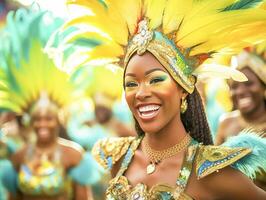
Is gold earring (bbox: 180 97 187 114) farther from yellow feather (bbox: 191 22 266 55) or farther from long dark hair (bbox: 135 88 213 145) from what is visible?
yellow feather (bbox: 191 22 266 55)

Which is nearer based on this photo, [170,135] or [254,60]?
[170,135]

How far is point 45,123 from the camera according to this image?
16.4 ft

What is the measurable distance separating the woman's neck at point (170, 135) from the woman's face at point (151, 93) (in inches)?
2.5

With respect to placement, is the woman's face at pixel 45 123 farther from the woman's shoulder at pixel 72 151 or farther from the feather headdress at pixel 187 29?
the feather headdress at pixel 187 29

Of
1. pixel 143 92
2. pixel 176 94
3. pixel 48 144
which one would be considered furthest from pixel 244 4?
pixel 48 144

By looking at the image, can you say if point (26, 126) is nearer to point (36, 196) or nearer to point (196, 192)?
point (36, 196)

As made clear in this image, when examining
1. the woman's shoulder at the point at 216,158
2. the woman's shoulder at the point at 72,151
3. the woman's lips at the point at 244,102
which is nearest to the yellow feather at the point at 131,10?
the woman's shoulder at the point at 216,158

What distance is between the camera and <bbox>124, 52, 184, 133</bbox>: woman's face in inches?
103

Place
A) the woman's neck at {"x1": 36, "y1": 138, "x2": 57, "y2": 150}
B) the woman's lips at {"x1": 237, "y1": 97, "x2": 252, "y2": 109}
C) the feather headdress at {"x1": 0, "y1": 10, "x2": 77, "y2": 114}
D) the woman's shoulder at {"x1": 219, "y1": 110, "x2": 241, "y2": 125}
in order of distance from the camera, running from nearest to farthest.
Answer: the woman's shoulder at {"x1": 219, "y1": 110, "x2": 241, "y2": 125}
the woman's lips at {"x1": 237, "y1": 97, "x2": 252, "y2": 109}
the feather headdress at {"x1": 0, "y1": 10, "x2": 77, "y2": 114}
the woman's neck at {"x1": 36, "y1": 138, "x2": 57, "y2": 150}

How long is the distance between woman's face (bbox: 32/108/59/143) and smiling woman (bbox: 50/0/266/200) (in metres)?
2.23

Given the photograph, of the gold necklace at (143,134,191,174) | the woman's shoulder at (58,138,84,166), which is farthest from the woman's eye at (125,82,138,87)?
the woman's shoulder at (58,138,84,166)

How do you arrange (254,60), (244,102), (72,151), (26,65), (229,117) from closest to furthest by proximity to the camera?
1. (254,60)
2. (229,117)
3. (244,102)
4. (26,65)
5. (72,151)

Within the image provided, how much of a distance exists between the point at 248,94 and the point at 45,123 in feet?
6.21

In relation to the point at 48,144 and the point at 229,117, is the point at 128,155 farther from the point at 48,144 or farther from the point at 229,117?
the point at 48,144
